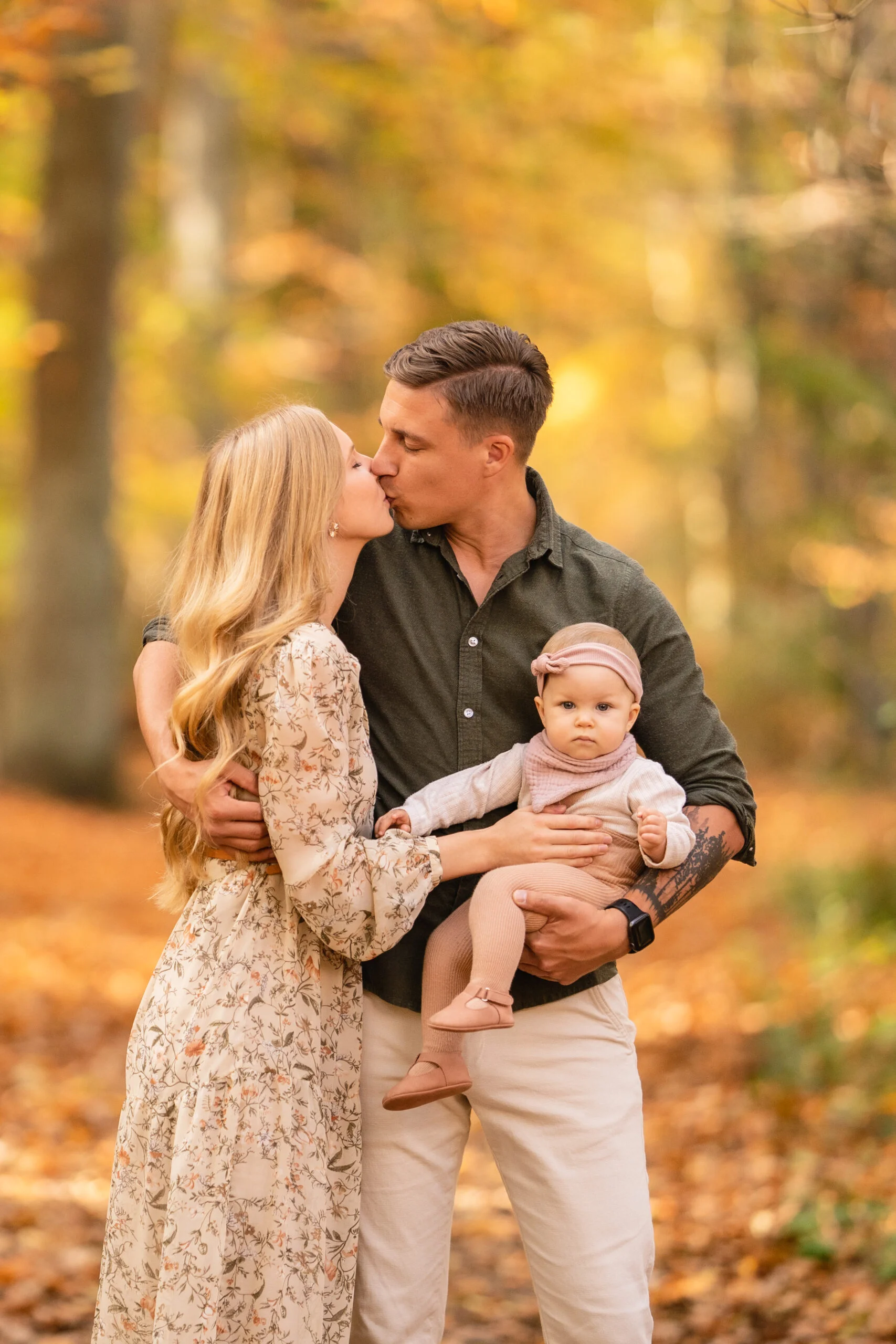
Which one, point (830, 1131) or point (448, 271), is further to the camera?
point (448, 271)

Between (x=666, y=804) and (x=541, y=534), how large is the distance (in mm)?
618

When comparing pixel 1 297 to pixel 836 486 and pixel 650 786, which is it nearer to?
pixel 836 486

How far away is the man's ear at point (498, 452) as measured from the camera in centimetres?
281

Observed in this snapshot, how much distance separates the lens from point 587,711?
8.63 feet

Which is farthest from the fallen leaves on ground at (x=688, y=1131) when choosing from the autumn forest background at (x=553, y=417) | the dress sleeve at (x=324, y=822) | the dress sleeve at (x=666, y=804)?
the dress sleeve at (x=324, y=822)

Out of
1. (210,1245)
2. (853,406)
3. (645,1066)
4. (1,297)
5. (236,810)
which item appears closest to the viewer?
(210,1245)

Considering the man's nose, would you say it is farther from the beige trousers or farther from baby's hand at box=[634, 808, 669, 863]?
the beige trousers

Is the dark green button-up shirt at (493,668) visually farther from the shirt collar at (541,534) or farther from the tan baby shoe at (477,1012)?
the tan baby shoe at (477,1012)

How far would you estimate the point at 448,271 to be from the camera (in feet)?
56.3

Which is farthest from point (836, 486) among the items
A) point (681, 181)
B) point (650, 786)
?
point (650, 786)

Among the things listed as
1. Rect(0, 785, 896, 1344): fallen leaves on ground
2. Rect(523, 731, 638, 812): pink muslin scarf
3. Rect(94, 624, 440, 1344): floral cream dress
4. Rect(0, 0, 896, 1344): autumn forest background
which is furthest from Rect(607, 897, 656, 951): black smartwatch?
Rect(0, 785, 896, 1344): fallen leaves on ground

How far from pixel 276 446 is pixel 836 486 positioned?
10.6 m

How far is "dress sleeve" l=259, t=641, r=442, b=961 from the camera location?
2.47 metres

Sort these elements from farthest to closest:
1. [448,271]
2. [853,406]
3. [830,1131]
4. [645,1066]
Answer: [448,271] → [853,406] → [645,1066] → [830,1131]
